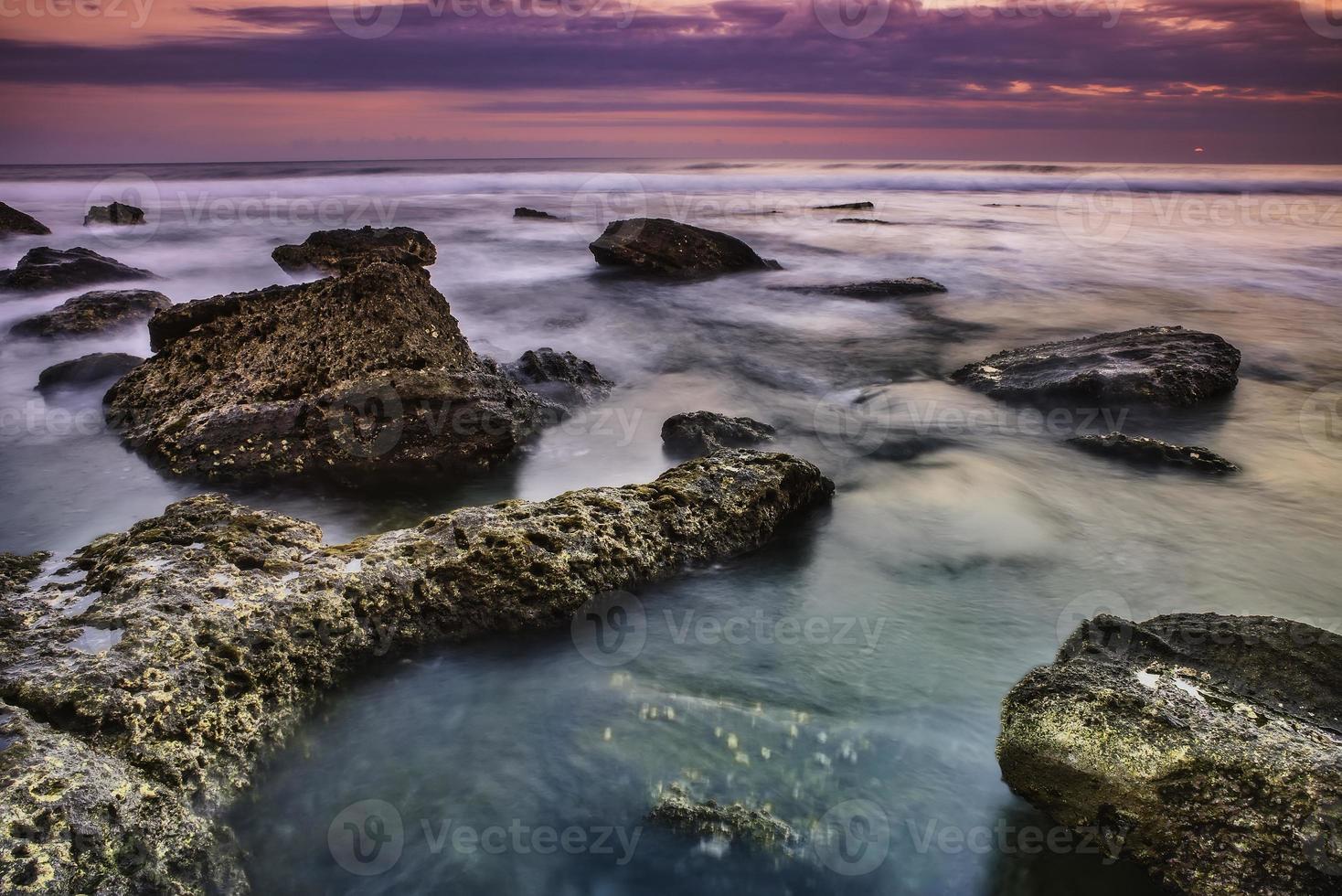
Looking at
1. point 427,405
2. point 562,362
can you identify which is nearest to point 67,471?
point 427,405

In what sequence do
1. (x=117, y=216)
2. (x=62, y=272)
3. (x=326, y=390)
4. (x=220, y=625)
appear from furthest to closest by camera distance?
1. (x=117, y=216)
2. (x=62, y=272)
3. (x=326, y=390)
4. (x=220, y=625)

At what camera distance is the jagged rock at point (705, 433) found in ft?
21.0

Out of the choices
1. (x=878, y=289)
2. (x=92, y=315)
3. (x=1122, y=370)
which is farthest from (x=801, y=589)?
(x=878, y=289)

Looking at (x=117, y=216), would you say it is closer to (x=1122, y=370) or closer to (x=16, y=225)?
(x=16, y=225)

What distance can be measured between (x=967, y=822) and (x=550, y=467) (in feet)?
13.3

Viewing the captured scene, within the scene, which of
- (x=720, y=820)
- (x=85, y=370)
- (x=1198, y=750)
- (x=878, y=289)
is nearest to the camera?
(x=1198, y=750)

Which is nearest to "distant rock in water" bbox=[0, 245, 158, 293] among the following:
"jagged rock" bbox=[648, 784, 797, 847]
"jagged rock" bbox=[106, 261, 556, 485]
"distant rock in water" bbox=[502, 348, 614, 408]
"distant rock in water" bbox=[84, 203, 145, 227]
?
"jagged rock" bbox=[106, 261, 556, 485]

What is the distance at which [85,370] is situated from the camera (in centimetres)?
810

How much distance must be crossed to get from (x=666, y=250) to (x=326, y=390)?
9601 mm

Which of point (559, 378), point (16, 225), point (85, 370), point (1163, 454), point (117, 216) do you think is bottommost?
point (117, 216)

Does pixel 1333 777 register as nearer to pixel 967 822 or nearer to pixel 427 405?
pixel 967 822

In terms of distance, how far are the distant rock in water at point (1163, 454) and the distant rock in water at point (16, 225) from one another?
22410 mm

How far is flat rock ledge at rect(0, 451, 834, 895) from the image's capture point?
2.39 meters

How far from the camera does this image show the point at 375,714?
3449 mm
